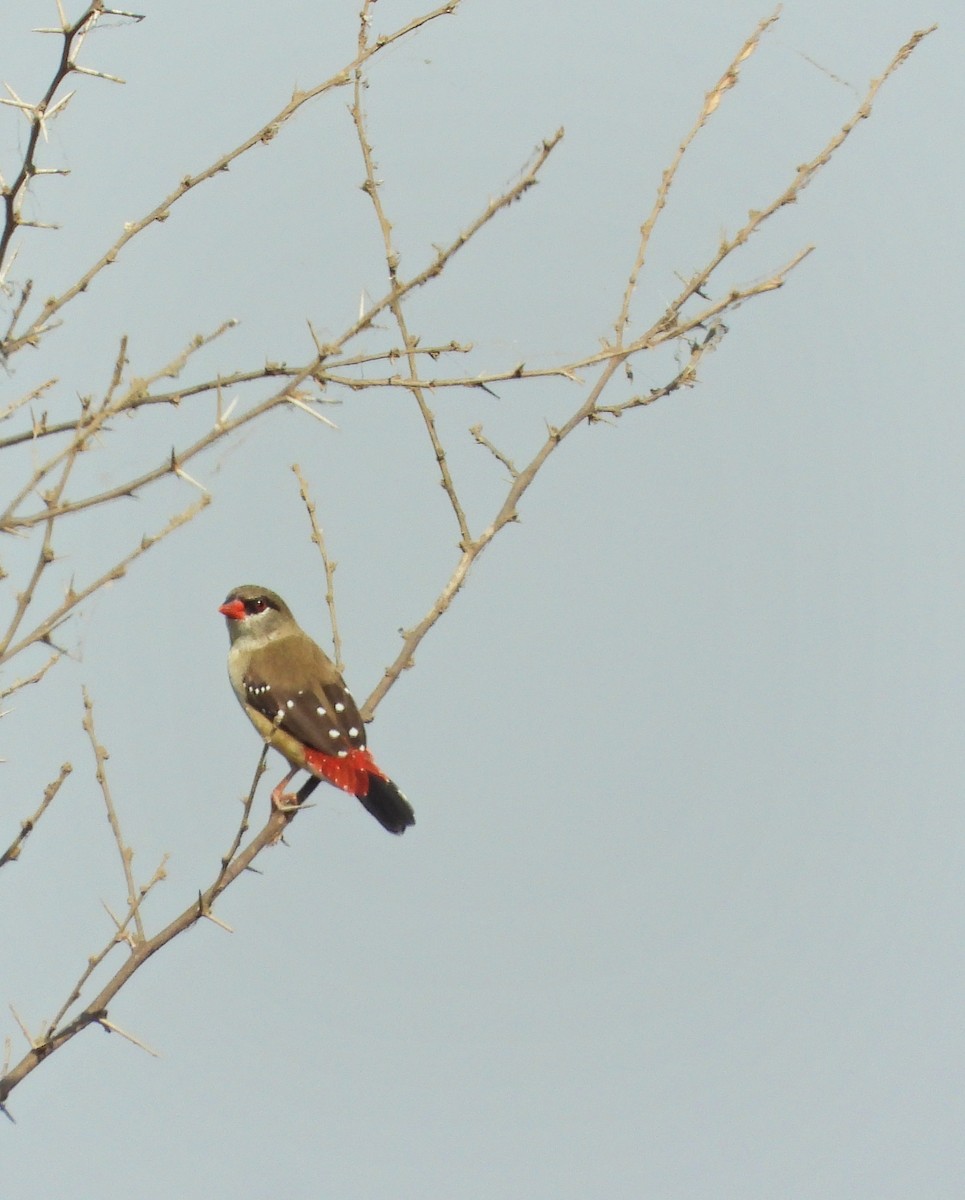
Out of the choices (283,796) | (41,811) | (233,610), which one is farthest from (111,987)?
(233,610)

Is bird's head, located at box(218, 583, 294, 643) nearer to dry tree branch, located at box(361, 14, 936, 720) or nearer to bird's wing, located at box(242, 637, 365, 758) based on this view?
bird's wing, located at box(242, 637, 365, 758)

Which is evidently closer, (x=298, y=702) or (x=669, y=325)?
(x=669, y=325)

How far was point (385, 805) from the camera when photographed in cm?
616

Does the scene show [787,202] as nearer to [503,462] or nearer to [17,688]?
[503,462]

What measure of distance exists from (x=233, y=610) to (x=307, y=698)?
105 centimetres

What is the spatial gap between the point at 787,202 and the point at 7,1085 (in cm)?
315

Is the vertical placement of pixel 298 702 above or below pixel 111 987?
above

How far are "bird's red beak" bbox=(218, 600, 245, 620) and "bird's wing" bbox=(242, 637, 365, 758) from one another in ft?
0.90

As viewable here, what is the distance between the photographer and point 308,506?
4.67m

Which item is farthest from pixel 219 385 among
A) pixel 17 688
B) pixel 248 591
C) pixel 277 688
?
pixel 248 591

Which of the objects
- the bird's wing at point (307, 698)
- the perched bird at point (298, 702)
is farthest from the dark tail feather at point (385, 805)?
the bird's wing at point (307, 698)

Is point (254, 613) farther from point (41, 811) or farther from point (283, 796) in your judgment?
point (41, 811)

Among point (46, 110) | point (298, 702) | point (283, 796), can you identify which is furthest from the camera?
point (298, 702)

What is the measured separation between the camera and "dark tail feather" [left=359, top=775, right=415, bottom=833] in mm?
6148
